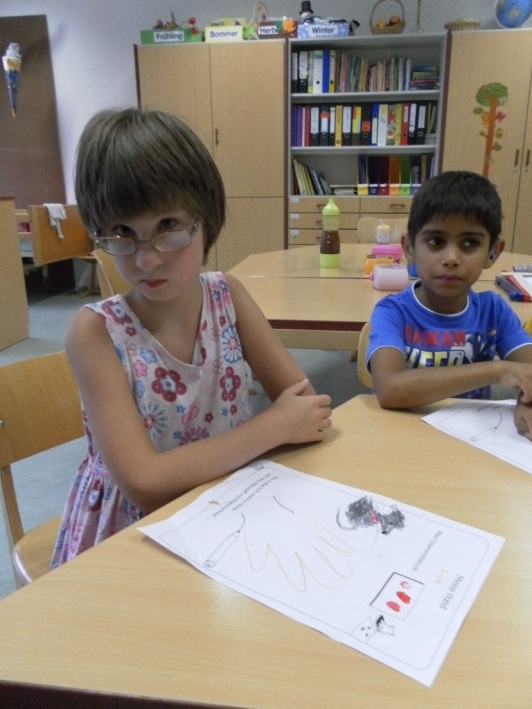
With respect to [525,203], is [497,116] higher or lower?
higher

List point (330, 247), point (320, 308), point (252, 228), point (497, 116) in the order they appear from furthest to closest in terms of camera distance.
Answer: point (252, 228) < point (497, 116) < point (330, 247) < point (320, 308)

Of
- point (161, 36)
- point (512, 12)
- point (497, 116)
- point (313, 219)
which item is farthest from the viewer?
point (313, 219)

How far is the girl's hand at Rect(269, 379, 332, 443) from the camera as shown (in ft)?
2.60

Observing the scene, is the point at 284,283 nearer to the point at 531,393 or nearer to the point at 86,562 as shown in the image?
the point at 531,393

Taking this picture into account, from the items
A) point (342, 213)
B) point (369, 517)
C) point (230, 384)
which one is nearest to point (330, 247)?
point (230, 384)

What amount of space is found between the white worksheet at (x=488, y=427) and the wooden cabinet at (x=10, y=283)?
323 centimetres

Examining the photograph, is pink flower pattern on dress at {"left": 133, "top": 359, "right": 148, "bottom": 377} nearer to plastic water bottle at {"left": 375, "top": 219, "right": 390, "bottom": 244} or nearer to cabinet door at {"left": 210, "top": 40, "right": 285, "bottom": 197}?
plastic water bottle at {"left": 375, "top": 219, "right": 390, "bottom": 244}

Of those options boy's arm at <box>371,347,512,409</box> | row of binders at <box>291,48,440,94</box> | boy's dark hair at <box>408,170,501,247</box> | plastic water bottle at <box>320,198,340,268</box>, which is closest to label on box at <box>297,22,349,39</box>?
row of binders at <box>291,48,440,94</box>

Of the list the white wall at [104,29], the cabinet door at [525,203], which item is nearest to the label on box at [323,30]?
the white wall at [104,29]

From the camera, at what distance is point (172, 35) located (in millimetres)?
4309

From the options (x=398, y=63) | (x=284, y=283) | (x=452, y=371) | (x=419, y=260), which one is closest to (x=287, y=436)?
(x=452, y=371)

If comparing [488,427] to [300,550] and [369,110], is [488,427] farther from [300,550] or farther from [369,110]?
[369,110]

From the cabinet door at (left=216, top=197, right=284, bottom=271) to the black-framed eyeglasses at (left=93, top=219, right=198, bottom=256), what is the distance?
3.75m

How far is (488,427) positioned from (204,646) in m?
0.60
